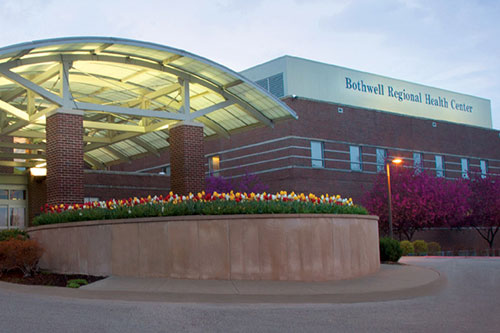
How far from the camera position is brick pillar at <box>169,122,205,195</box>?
22594 mm

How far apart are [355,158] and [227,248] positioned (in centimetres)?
2908

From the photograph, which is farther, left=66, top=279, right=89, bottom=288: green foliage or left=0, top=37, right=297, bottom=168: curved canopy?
left=0, top=37, right=297, bottom=168: curved canopy

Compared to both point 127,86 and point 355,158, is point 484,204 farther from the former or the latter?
point 127,86

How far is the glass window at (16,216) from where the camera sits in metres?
30.5

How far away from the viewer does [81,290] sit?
495 inches

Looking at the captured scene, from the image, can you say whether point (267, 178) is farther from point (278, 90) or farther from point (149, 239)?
point (149, 239)

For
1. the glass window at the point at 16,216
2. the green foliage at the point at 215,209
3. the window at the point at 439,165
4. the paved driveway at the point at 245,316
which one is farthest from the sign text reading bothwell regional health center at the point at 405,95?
the paved driveway at the point at 245,316

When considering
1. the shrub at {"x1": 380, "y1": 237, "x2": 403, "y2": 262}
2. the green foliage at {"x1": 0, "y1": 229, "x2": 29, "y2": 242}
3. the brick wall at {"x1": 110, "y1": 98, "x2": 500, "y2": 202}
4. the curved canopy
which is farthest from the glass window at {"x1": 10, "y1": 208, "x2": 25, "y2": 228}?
the shrub at {"x1": 380, "y1": 237, "x2": 403, "y2": 262}

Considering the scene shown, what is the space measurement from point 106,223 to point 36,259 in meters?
2.17

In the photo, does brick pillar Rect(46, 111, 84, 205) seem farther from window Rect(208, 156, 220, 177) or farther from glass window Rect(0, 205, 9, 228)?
window Rect(208, 156, 220, 177)

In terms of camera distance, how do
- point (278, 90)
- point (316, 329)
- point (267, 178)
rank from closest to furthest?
point (316, 329) → point (267, 178) → point (278, 90)

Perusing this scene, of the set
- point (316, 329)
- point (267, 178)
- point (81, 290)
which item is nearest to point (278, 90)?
point (267, 178)

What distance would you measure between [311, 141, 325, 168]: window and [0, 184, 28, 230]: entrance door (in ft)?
58.9

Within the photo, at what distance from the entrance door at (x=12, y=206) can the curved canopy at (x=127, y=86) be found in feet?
15.1
